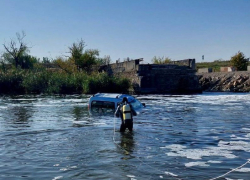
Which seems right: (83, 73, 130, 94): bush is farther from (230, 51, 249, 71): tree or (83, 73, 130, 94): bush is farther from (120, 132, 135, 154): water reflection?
(120, 132, 135, 154): water reflection

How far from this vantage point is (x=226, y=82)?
54406mm

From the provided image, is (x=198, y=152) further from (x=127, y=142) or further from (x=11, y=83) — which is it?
(x=11, y=83)

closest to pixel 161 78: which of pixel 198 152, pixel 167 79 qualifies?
pixel 167 79

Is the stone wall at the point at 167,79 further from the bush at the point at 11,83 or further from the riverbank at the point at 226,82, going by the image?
the bush at the point at 11,83

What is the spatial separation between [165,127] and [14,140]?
6.61m

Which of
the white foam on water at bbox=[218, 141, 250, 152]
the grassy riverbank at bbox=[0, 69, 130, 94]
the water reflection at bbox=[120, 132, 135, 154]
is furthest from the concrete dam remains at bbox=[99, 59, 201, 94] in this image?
the white foam on water at bbox=[218, 141, 250, 152]

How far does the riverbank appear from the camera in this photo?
51316 mm

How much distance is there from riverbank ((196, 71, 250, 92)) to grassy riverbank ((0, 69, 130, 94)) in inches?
595

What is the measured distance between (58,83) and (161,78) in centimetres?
1396

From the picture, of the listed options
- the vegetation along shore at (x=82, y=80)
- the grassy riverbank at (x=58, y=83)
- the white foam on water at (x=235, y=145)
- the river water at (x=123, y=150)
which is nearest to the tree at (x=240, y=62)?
the vegetation along shore at (x=82, y=80)

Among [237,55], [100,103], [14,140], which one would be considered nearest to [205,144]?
[14,140]

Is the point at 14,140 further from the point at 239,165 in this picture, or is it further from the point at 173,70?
the point at 173,70

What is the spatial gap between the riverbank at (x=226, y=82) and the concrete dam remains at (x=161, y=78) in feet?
17.0

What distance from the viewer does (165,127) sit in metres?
16.2
